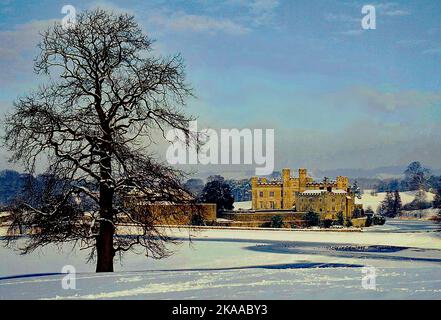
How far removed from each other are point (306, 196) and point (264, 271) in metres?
6.90

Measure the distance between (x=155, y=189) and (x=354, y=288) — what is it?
391cm

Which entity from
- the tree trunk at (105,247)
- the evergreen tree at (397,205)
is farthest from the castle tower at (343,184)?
the tree trunk at (105,247)

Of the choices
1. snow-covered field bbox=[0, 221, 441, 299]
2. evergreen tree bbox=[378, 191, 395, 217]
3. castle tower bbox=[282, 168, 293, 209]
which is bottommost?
snow-covered field bbox=[0, 221, 441, 299]

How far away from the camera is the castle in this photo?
52.4ft

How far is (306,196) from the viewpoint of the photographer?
1731cm

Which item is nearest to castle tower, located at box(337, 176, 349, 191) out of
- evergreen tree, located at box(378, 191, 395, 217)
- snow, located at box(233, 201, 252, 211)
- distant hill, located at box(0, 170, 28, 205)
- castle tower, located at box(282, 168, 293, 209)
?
castle tower, located at box(282, 168, 293, 209)

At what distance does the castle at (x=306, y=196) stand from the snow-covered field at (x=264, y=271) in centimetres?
Answer: 156

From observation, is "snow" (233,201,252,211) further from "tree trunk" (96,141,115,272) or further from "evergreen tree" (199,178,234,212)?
"tree trunk" (96,141,115,272)

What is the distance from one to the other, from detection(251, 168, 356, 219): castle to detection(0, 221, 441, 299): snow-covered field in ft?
5.13

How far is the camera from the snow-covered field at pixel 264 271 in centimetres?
902

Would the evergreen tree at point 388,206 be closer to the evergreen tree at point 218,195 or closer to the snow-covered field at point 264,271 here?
the snow-covered field at point 264,271

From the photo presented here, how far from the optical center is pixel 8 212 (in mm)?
11172

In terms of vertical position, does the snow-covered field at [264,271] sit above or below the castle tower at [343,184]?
below

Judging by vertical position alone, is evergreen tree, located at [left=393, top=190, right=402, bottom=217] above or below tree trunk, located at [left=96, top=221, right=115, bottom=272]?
above
